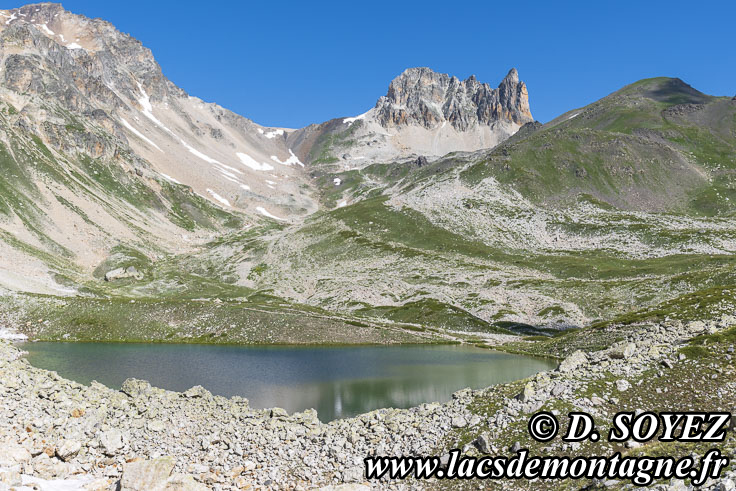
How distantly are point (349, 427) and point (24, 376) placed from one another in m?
25.5

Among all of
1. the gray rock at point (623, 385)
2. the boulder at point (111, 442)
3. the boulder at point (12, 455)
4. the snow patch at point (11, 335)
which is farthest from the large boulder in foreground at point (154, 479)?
the snow patch at point (11, 335)

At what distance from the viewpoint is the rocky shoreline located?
26.6 metres

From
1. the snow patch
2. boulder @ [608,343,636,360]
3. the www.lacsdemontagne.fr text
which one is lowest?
the www.lacsdemontagne.fr text

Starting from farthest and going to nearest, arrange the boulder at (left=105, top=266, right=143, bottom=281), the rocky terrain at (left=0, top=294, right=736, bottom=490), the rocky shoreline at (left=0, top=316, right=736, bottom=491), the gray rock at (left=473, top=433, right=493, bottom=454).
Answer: the boulder at (left=105, top=266, right=143, bottom=281) < the gray rock at (left=473, top=433, right=493, bottom=454) < the rocky shoreline at (left=0, top=316, right=736, bottom=491) < the rocky terrain at (left=0, top=294, right=736, bottom=490)

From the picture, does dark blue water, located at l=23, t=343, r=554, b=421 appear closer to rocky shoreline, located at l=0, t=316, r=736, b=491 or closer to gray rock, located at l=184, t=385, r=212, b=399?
gray rock, located at l=184, t=385, r=212, b=399

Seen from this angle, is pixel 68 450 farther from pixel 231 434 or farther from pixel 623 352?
pixel 623 352

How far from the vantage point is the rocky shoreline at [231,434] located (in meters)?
26.6

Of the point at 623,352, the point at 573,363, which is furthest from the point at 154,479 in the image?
the point at 623,352

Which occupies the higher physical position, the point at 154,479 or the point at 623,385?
the point at 623,385

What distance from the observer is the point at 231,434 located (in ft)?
107

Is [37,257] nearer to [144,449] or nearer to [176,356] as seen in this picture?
[176,356]

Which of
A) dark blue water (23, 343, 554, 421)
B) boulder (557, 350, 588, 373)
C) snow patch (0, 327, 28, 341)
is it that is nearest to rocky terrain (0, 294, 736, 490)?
boulder (557, 350, 588, 373)

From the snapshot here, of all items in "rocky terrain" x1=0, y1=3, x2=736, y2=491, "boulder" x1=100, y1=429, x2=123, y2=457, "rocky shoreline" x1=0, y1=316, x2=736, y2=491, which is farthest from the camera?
"boulder" x1=100, y1=429, x2=123, y2=457

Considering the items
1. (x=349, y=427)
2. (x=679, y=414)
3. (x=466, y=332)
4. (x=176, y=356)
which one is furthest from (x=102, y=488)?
(x=466, y=332)
